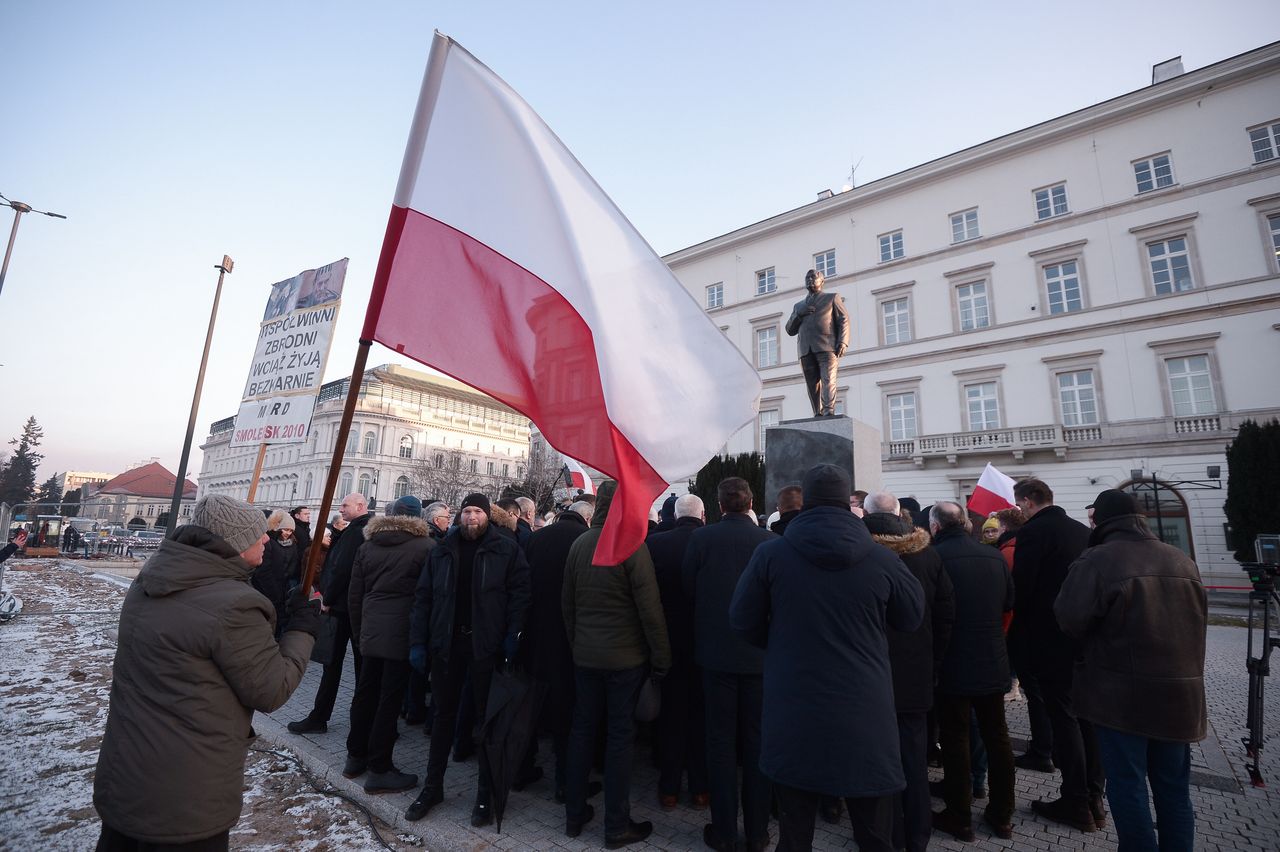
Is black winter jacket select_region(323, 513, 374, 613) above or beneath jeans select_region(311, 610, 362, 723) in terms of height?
above

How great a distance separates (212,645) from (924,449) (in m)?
28.1

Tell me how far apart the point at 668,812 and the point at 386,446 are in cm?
7223

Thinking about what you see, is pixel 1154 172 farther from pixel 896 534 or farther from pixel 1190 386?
pixel 896 534

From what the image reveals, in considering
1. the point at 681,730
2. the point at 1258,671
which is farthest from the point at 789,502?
the point at 1258,671

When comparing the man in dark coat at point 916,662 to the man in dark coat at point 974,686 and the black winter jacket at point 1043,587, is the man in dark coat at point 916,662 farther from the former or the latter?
the black winter jacket at point 1043,587

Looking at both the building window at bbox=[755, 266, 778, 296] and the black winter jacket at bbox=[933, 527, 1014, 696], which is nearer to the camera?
the black winter jacket at bbox=[933, 527, 1014, 696]

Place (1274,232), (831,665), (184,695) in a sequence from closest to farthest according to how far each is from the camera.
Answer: (184,695), (831,665), (1274,232)

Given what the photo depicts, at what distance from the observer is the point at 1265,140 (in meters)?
22.3

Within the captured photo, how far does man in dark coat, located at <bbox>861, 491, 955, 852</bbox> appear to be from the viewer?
10.9 ft

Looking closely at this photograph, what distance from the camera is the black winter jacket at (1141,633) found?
2893mm

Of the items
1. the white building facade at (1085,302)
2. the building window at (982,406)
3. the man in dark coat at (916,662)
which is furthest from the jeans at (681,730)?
the building window at (982,406)

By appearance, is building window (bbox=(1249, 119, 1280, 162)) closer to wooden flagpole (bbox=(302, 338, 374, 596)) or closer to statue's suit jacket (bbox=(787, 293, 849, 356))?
statue's suit jacket (bbox=(787, 293, 849, 356))

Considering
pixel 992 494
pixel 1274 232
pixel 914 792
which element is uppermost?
pixel 1274 232

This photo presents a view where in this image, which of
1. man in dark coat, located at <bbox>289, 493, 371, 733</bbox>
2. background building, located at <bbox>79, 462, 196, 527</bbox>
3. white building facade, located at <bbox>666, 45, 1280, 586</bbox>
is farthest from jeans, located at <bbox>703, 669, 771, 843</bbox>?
background building, located at <bbox>79, 462, 196, 527</bbox>
